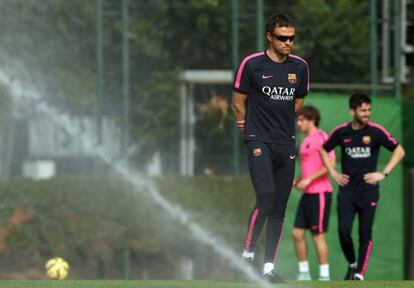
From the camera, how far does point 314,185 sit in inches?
528

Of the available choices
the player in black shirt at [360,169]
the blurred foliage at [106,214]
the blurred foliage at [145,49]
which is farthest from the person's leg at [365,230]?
the blurred foliage at [145,49]

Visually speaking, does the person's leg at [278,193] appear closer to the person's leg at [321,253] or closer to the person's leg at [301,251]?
the person's leg at [321,253]

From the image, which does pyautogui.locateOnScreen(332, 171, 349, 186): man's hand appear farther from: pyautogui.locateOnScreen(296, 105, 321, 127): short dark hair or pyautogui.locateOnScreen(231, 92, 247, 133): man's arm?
pyautogui.locateOnScreen(231, 92, 247, 133): man's arm

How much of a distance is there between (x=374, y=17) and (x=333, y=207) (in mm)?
4295

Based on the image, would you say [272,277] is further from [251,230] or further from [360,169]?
[360,169]

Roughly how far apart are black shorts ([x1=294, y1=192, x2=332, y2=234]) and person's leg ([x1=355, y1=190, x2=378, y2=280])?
864mm

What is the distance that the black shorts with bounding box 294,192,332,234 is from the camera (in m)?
13.4

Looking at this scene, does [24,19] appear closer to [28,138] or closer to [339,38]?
[28,138]

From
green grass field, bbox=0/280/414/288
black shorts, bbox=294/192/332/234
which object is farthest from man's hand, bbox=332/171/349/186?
green grass field, bbox=0/280/414/288

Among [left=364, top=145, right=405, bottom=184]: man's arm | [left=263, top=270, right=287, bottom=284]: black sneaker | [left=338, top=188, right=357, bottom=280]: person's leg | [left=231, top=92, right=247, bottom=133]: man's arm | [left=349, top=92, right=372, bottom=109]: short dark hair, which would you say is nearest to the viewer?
[left=231, top=92, right=247, bottom=133]: man's arm

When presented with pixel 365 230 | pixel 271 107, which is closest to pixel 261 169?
pixel 271 107

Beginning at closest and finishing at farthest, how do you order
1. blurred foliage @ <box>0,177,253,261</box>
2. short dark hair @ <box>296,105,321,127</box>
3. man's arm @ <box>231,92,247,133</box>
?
man's arm @ <box>231,92,247,133</box> < short dark hair @ <box>296,105,321,127</box> < blurred foliage @ <box>0,177,253,261</box>

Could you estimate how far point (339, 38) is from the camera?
22078 millimetres

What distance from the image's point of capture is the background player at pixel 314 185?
13.4 metres
